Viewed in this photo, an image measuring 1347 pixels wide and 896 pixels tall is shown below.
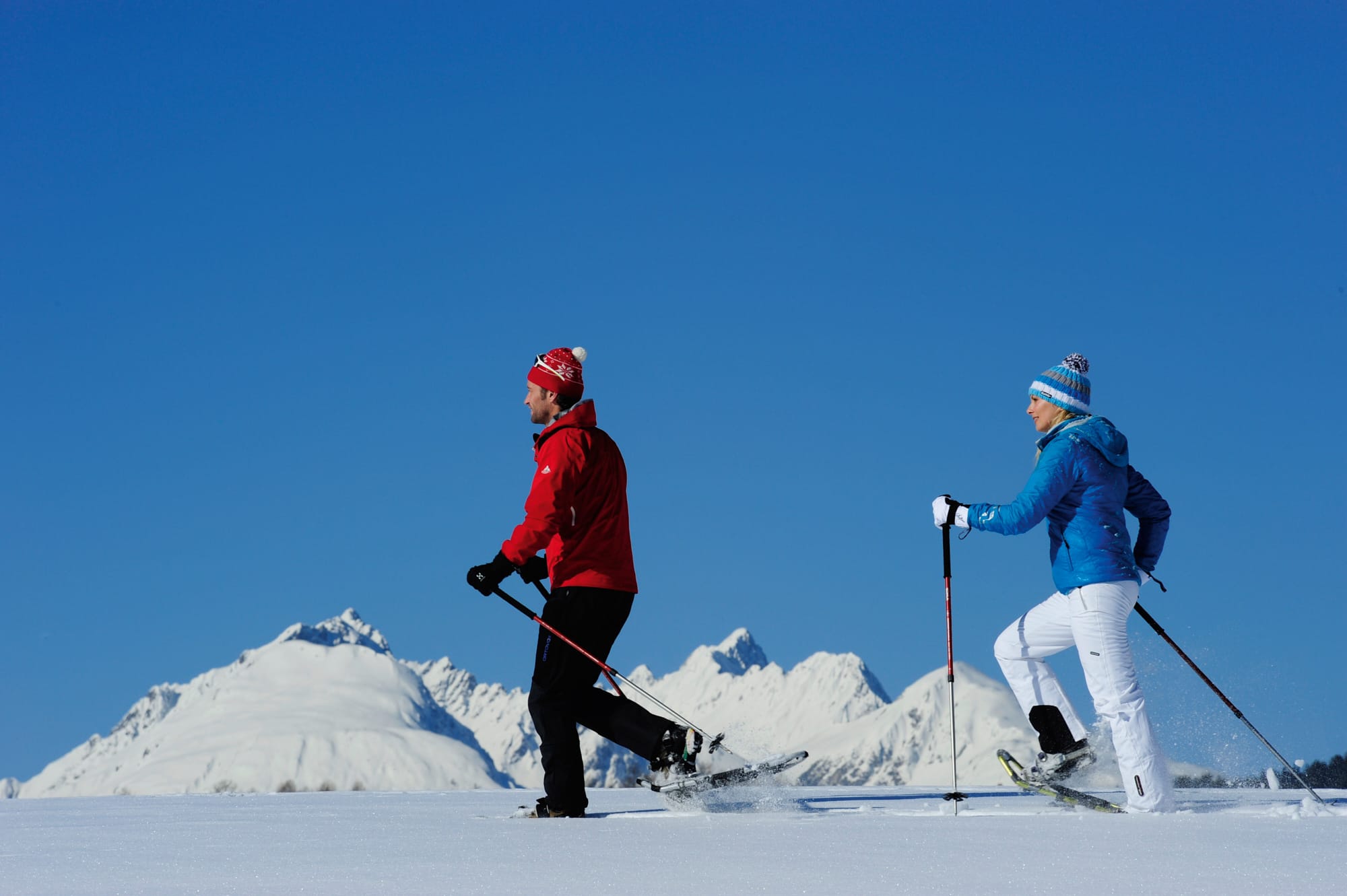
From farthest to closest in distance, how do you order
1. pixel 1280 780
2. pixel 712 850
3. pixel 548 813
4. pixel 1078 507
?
pixel 1280 780
pixel 1078 507
pixel 548 813
pixel 712 850

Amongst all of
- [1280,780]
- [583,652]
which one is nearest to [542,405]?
[583,652]

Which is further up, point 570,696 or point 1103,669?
point 1103,669

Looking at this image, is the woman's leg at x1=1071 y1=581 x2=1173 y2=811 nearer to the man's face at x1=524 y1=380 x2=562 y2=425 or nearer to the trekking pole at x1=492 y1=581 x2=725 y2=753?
the trekking pole at x1=492 y1=581 x2=725 y2=753

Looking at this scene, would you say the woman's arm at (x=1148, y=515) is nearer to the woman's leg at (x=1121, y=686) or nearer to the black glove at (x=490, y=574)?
the woman's leg at (x=1121, y=686)

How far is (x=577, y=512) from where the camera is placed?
24.8ft

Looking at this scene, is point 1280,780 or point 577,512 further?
point 1280,780

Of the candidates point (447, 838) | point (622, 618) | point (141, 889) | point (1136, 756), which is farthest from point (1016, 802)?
point (141, 889)

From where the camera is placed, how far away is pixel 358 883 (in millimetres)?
4598

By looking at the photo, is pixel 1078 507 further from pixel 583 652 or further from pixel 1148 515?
pixel 583 652

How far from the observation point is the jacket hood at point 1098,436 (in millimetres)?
7543

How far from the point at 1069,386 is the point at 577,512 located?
2731mm

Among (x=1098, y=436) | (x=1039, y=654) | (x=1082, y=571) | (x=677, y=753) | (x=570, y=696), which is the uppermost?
(x=1098, y=436)

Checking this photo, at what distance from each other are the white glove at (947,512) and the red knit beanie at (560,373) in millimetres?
2052

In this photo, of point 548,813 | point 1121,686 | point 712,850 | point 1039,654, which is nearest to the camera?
point 712,850
